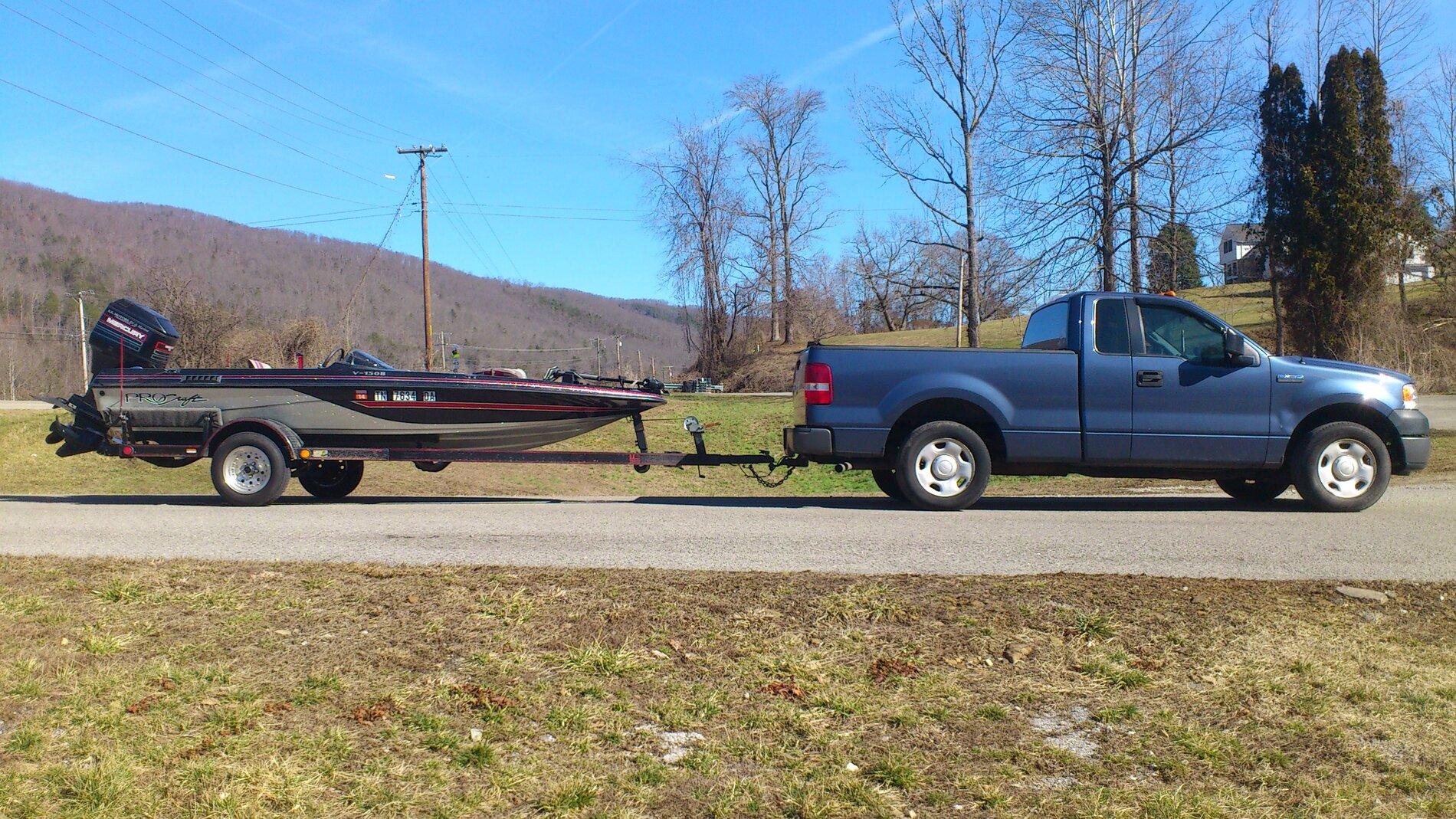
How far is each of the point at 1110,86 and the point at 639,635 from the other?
22006mm

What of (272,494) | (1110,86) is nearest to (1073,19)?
(1110,86)

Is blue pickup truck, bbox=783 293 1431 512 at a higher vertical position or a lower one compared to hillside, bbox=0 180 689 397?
lower

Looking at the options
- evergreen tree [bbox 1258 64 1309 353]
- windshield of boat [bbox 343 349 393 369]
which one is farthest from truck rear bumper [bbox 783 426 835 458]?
evergreen tree [bbox 1258 64 1309 353]

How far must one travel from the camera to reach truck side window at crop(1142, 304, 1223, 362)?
31.3ft

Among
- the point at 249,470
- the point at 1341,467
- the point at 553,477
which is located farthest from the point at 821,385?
the point at 553,477

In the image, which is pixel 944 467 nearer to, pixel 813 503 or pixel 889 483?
pixel 889 483

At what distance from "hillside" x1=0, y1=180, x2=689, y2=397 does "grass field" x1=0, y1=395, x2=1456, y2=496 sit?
2516 inches

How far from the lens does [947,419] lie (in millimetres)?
9711

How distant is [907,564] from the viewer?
6.46 metres

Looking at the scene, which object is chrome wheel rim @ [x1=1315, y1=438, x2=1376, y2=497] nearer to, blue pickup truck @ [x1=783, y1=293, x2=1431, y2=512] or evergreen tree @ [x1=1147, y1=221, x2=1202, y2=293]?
blue pickup truck @ [x1=783, y1=293, x2=1431, y2=512]

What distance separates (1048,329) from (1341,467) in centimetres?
289

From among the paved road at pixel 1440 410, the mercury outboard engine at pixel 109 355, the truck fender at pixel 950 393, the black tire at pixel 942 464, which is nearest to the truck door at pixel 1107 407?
the truck fender at pixel 950 393

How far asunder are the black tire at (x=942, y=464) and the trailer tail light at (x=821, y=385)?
827mm

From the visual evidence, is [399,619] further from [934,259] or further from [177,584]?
[934,259]
